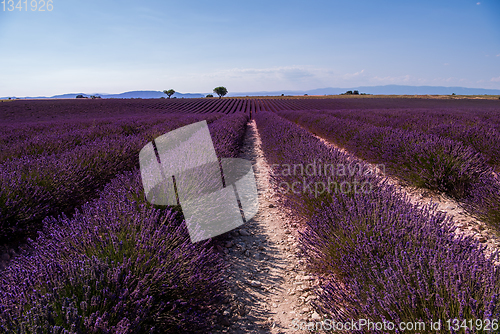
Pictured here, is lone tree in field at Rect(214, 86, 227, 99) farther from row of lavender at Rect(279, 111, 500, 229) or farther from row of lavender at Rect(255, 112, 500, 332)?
row of lavender at Rect(255, 112, 500, 332)

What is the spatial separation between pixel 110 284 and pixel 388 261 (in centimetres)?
147

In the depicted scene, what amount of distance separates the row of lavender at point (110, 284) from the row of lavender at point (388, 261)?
32.9 inches

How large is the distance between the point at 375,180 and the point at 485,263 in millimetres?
1476

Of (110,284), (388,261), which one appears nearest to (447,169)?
(388,261)

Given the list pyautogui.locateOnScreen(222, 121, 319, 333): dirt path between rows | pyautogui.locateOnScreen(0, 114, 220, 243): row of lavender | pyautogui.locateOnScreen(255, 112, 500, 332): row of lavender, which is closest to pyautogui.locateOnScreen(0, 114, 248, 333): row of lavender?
pyautogui.locateOnScreen(222, 121, 319, 333): dirt path between rows

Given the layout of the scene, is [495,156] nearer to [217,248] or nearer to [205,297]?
[217,248]

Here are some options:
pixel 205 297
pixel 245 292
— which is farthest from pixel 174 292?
pixel 245 292

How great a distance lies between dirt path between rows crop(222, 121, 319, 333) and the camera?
160cm

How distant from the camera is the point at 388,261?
130 cm

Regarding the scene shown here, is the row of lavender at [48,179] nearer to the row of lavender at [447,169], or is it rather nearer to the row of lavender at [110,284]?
the row of lavender at [110,284]

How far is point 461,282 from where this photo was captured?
3.50 ft

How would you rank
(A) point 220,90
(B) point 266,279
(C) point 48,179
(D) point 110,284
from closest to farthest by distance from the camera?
(D) point 110,284 → (B) point 266,279 → (C) point 48,179 → (A) point 220,90

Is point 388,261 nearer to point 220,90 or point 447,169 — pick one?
point 447,169

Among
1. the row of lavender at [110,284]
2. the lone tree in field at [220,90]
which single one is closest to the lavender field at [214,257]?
the row of lavender at [110,284]
